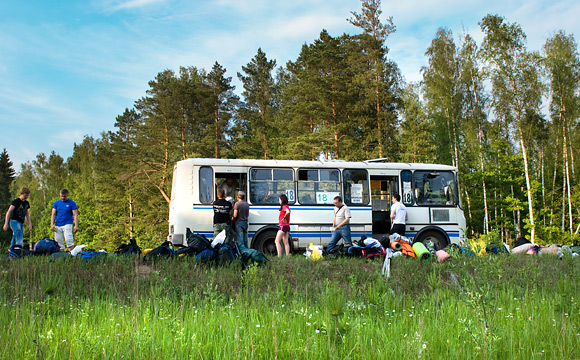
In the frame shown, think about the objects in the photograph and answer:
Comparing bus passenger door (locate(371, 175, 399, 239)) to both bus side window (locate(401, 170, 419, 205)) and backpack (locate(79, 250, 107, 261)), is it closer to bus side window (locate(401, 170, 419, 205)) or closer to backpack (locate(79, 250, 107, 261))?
bus side window (locate(401, 170, 419, 205))

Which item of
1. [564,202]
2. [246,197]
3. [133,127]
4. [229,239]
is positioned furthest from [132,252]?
[564,202]

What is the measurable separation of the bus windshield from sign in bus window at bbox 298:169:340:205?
9.18 ft

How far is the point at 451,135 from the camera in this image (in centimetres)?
4100

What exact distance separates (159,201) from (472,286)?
3426 centimetres

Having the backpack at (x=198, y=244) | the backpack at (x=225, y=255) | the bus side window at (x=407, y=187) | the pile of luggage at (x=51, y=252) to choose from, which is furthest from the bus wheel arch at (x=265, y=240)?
the pile of luggage at (x=51, y=252)

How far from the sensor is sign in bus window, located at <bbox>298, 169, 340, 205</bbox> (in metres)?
14.1

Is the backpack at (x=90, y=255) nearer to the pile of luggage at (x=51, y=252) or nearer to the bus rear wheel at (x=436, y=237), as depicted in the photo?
the pile of luggage at (x=51, y=252)

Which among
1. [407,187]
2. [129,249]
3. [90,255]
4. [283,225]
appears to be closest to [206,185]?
[283,225]

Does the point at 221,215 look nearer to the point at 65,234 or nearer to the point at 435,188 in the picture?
the point at 65,234

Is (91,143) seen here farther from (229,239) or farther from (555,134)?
(229,239)

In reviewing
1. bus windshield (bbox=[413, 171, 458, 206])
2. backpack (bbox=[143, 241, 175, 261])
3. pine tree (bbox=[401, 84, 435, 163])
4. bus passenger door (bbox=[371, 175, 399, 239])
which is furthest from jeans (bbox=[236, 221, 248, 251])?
pine tree (bbox=[401, 84, 435, 163])

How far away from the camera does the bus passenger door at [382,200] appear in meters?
15.0

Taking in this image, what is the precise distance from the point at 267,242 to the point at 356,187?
10.9 feet

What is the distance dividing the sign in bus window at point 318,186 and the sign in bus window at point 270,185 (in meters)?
0.31
